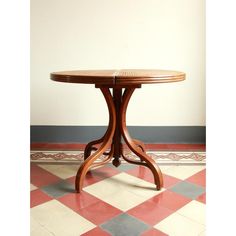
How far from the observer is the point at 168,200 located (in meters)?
1.64

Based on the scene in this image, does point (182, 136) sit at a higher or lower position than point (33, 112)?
lower

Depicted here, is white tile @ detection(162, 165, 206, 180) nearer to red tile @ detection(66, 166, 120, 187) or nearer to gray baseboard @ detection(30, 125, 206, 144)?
red tile @ detection(66, 166, 120, 187)

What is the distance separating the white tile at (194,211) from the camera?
1.43 m

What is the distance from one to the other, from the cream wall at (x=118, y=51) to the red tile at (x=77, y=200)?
1.32 metres

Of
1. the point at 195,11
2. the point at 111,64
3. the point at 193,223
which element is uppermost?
the point at 195,11

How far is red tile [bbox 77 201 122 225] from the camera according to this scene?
1423 millimetres

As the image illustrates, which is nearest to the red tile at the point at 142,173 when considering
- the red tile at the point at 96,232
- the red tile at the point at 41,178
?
the red tile at the point at 41,178

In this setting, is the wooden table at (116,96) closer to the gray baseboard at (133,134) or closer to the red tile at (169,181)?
the red tile at (169,181)

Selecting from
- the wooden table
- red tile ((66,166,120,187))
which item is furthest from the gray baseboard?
red tile ((66,166,120,187))
